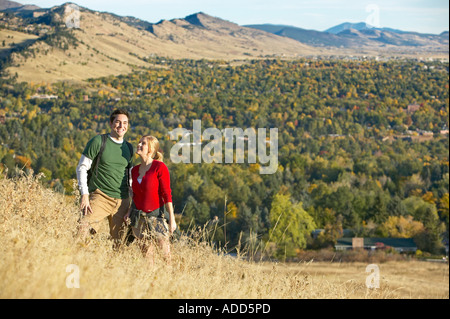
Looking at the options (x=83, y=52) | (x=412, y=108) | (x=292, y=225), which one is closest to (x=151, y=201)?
(x=292, y=225)

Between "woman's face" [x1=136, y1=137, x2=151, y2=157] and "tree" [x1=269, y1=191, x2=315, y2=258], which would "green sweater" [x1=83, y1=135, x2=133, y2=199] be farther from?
"tree" [x1=269, y1=191, x2=315, y2=258]

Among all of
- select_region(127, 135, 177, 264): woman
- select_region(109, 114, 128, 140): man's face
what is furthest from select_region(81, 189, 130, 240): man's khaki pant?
select_region(109, 114, 128, 140): man's face

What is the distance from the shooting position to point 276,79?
154 metres

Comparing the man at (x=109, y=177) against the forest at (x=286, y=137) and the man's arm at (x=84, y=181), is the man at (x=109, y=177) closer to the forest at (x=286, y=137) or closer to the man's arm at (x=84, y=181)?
the man's arm at (x=84, y=181)

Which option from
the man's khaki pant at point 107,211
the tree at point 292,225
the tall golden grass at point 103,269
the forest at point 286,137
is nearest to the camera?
the tall golden grass at point 103,269

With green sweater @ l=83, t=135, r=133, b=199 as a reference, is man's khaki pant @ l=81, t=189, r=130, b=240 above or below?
below

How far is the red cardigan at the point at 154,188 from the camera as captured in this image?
431 centimetres

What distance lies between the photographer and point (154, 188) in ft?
14.2

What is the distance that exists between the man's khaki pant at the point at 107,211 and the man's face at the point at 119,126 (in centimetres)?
50

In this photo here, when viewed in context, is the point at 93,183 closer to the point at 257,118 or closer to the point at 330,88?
the point at 257,118

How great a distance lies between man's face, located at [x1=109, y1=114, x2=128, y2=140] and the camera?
4535 mm

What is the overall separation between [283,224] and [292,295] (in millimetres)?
43265

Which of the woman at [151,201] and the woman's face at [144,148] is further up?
the woman's face at [144,148]

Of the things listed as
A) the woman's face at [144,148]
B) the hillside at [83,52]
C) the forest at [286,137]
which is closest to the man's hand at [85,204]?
the woman's face at [144,148]
